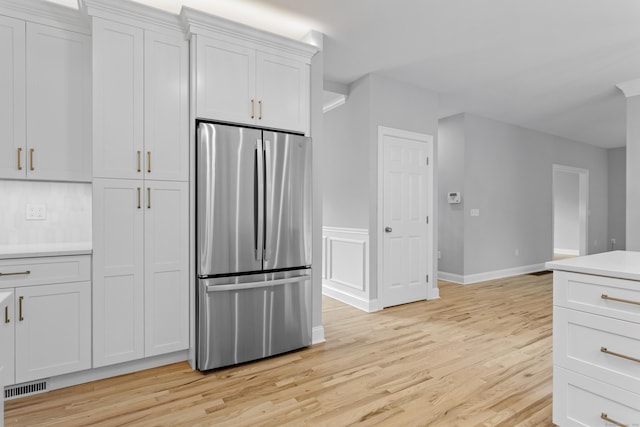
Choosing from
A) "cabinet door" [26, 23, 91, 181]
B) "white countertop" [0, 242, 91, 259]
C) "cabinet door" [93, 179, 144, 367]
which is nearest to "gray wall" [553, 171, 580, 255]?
"cabinet door" [93, 179, 144, 367]

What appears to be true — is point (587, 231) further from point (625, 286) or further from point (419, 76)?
point (625, 286)

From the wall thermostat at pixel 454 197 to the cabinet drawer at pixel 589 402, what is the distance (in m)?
3.93

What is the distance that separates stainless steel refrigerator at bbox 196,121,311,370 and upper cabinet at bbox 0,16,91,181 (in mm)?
890

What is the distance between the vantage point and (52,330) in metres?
2.15

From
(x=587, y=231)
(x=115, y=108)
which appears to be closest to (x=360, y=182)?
(x=115, y=108)

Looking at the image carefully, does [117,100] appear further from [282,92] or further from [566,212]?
[566,212]

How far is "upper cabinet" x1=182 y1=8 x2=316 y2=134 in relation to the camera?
2488 millimetres

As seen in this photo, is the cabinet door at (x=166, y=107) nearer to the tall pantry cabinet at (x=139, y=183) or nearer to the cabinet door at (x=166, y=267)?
the tall pantry cabinet at (x=139, y=183)

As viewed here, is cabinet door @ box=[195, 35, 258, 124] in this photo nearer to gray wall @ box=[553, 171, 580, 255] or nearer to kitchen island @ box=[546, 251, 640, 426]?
kitchen island @ box=[546, 251, 640, 426]

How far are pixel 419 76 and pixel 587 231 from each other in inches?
266

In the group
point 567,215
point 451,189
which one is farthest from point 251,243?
point 567,215

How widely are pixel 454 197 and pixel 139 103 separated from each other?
4.61 meters

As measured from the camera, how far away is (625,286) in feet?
4.95

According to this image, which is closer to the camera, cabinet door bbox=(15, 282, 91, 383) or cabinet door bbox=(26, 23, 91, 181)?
cabinet door bbox=(15, 282, 91, 383)
